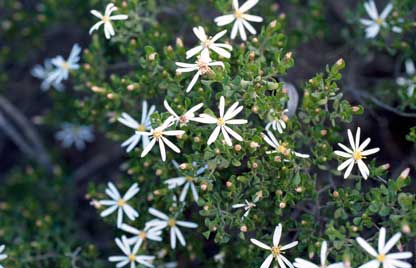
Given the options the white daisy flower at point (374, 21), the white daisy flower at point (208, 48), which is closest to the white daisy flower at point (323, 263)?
the white daisy flower at point (208, 48)

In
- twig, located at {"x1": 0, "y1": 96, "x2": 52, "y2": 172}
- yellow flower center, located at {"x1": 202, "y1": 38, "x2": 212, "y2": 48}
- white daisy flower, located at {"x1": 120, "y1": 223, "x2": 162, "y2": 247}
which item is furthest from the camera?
twig, located at {"x1": 0, "y1": 96, "x2": 52, "y2": 172}

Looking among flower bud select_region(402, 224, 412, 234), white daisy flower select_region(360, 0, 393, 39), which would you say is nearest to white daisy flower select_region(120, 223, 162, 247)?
flower bud select_region(402, 224, 412, 234)

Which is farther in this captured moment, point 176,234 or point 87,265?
point 87,265

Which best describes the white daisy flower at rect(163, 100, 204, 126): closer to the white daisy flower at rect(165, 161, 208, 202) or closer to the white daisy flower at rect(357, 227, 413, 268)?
the white daisy flower at rect(165, 161, 208, 202)

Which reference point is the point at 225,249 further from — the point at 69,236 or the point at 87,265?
the point at 69,236

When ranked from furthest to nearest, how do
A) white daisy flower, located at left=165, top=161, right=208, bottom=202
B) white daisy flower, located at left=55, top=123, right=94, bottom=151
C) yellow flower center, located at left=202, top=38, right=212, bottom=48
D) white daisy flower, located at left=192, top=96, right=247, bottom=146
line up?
white daisy flower, located at left=55, top=123, right=94, bottom=151
white daisy flower, located at left=165, top=161, right=208, bottom=202
yellow flower center, located at left=202, top=38, right=212, bottom=48
white daisy flower, located at left=192, top=96, right=247, bottom=146

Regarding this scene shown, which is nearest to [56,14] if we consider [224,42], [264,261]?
[224,42]

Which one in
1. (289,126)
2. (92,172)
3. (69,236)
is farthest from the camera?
(92,172)

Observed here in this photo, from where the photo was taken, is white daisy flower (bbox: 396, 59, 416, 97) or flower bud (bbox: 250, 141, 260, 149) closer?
flower bud (bbox: 250, 141, 260, 149)
